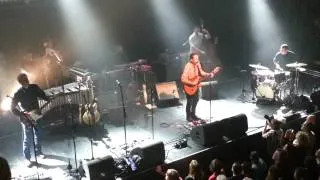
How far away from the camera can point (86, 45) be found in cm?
1717

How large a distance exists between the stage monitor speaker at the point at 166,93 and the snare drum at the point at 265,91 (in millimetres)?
2372

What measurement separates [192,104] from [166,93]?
6.28ft

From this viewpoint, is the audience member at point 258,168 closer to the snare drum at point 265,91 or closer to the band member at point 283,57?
the snare drum at point 265,91

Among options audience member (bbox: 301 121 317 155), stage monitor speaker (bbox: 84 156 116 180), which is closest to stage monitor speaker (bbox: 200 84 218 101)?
audience member (bbox: 301 121 317 155)

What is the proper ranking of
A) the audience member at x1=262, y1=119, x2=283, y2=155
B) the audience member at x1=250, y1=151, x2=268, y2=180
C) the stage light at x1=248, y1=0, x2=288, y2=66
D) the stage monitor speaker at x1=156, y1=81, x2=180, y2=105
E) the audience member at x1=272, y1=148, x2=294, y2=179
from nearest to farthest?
1. the audience member at x1=272, y1=148, x2=294, y2=179
2. the audience member at x1=250, y1=151, x2=268, y2=180
3. the audience member at x1=262, y1=119, x2=283, y2=155
4. the stage monitor speaker at x1=156, y1=81, x2=180, y2=105
5. the stage light at x1=248, y1=0, x2=288, y2=66

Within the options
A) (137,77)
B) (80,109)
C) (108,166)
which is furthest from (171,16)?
(108,166)

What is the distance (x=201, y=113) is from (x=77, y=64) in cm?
418

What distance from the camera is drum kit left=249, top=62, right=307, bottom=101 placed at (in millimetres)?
13727

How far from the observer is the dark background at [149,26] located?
1564 centimetres

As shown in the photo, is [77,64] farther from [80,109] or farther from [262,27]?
[262,27]

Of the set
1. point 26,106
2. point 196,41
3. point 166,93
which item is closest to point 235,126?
point 166,93

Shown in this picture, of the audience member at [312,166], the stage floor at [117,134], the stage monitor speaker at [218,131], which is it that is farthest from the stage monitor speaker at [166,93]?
the audience member at [312,166]

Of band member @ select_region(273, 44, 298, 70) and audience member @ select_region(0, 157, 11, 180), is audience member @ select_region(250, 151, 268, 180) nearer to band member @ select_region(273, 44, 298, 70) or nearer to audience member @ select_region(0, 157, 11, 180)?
audience member @ select_region(0, 157, 11, 180)

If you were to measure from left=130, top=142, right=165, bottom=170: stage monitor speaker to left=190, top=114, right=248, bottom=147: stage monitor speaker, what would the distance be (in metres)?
1.20
